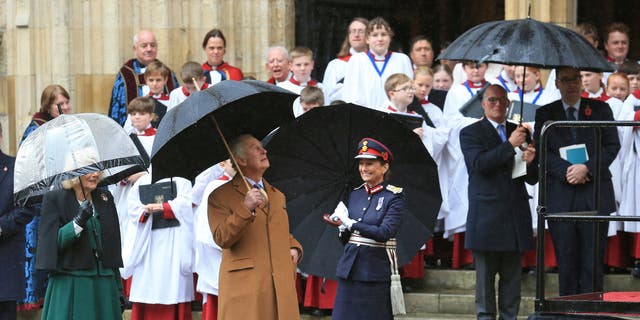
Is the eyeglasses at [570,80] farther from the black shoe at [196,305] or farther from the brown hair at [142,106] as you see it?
the black shoe at [196,305]

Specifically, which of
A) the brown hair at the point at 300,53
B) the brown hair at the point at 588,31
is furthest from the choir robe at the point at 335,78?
the brown hair at the point at 588,31

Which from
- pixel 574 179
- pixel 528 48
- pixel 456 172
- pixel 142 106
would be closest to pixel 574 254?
pixel 574 179

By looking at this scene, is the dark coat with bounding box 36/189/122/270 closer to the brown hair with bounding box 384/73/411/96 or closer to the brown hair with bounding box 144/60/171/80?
the brown hair with bounding box 384/73/411/96

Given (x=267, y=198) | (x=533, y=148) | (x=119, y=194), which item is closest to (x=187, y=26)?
(x=119, y=194)

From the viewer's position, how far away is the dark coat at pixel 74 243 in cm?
995

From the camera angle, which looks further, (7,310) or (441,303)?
(441,303)

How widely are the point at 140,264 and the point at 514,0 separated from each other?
4.59 m

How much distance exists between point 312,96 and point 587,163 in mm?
2572

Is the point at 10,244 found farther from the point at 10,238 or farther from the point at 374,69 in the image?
the point at 374,69

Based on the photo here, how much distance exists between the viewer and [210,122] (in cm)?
918

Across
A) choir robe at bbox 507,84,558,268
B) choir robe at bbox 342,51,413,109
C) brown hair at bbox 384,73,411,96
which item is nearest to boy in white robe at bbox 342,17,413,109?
choir robe at bbox 342,51,413,109

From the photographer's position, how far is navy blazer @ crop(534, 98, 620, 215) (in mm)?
11500

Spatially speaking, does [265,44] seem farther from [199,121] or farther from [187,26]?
[199,121]

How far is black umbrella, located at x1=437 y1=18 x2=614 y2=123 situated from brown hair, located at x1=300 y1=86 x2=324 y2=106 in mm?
1975
